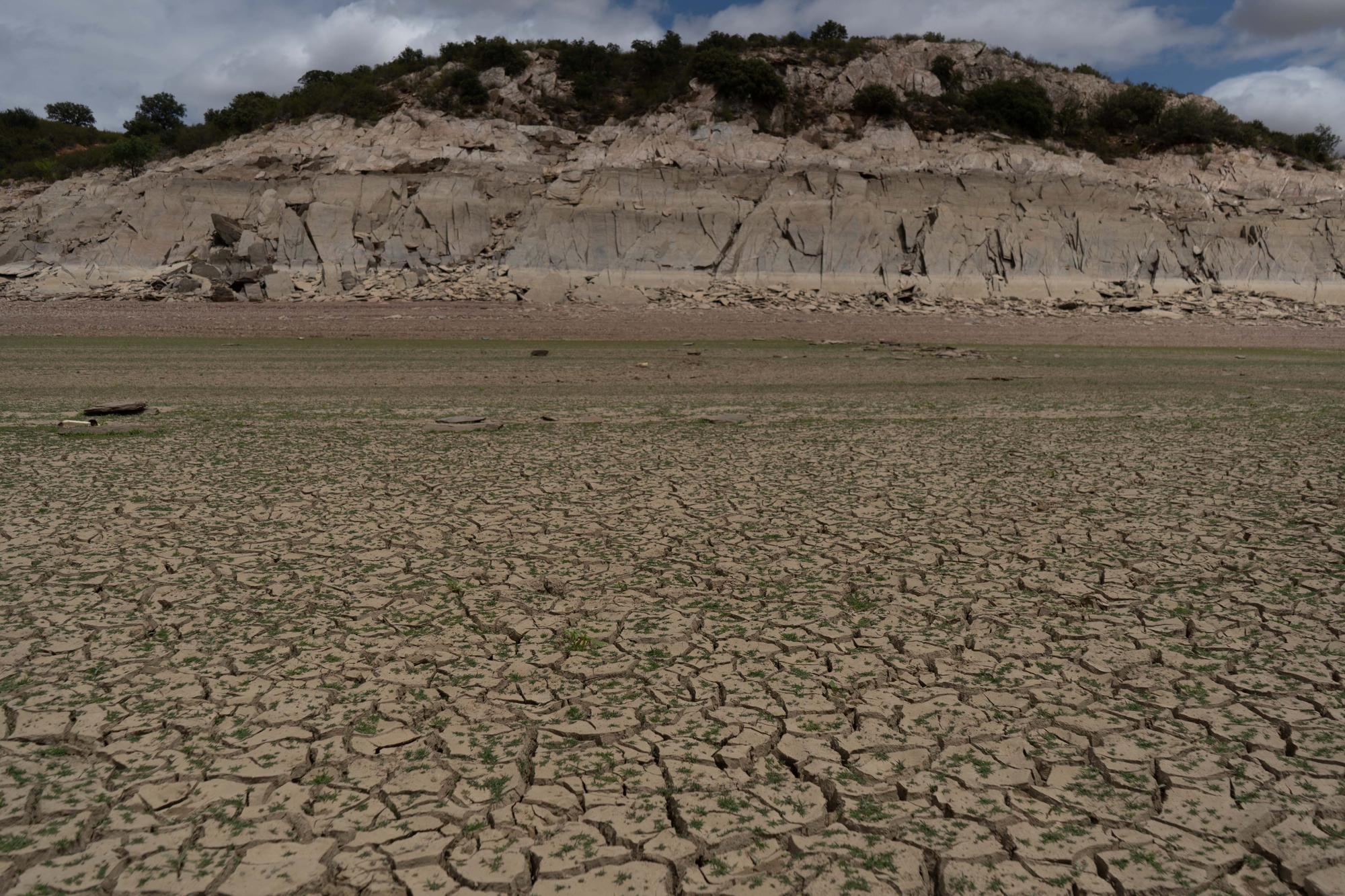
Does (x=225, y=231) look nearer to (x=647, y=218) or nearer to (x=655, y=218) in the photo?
(x=647, y=218)

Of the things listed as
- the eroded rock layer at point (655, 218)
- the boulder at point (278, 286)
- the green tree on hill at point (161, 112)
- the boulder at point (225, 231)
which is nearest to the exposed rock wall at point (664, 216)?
the eroded rock layer at point (655, 218)

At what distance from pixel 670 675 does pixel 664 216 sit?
28.1 meters

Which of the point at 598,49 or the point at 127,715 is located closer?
the point at 127,715

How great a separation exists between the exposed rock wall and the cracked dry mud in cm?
2307

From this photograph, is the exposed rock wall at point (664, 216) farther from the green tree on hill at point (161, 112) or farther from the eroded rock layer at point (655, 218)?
the green tree on hill at point (161, 112)

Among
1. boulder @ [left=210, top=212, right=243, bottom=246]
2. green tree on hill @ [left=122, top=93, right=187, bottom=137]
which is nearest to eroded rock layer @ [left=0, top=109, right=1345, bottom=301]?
boulder @ [left=210, top=212, right=243, bottom=246]

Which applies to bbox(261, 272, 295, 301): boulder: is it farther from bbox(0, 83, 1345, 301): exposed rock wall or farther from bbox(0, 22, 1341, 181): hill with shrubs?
bbox(0, 22, 1341, 181): hill with shrubs

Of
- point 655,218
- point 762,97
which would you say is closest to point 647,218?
point 655,218

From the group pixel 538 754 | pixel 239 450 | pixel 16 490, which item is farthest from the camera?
pixel 239 450

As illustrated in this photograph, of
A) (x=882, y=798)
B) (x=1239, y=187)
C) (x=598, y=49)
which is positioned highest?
(x=598, y=49)

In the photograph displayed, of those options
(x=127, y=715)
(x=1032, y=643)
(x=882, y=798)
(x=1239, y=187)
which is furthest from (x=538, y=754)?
(x=1239, y=187)

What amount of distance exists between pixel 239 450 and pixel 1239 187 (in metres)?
39.7

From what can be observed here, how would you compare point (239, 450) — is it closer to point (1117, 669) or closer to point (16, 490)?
point (16, 490)

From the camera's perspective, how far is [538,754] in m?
2.97
